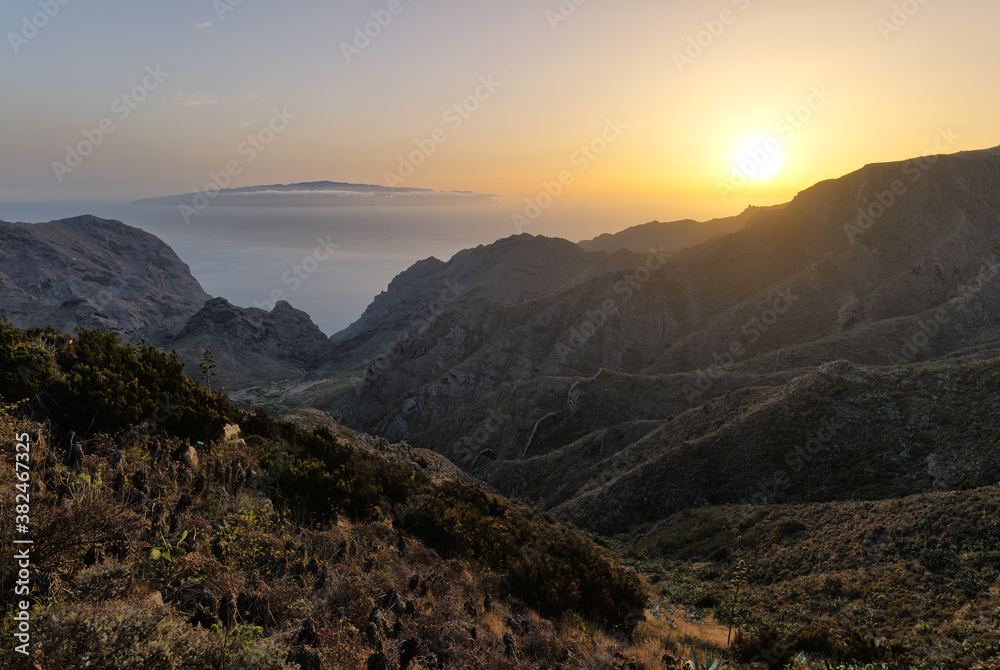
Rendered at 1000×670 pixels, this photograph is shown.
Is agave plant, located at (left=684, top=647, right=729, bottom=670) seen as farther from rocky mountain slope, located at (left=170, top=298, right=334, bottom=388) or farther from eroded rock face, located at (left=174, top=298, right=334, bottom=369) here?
eroded rock face, located at (left=174, top=298, right=334, bottom=369)

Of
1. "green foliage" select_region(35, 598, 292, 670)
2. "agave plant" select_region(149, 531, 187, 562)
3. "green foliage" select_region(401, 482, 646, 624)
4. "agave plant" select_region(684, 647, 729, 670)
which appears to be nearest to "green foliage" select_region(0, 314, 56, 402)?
"agave plant" select_region(149, 531, 187, 562)

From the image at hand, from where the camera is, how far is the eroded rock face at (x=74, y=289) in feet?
443

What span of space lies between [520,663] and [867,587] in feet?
47.3

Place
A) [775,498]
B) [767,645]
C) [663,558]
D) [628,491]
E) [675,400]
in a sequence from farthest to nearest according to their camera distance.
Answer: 1. [675,400]
2. [628,491]
3. [775,498]
4. [663,558]
5. [767,645]

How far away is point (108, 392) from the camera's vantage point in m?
10.3

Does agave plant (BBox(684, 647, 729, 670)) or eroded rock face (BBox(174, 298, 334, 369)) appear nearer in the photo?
agave plant (BBox(684, 647, 729, 670))

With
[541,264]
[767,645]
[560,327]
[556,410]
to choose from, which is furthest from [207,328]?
[767,645]

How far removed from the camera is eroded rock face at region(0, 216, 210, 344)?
135 meters

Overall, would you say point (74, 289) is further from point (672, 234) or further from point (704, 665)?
point (704, 665)

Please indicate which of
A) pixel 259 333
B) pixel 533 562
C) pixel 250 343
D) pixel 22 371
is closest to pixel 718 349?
pixel 533 562

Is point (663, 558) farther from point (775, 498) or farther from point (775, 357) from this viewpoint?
point (775, 357)

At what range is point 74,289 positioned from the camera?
15438 cm

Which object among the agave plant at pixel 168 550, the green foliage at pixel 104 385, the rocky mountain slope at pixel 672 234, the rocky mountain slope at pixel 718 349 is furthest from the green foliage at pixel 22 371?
the rocky mountain slope at pixel 672 234

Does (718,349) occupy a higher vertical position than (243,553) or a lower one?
lower
